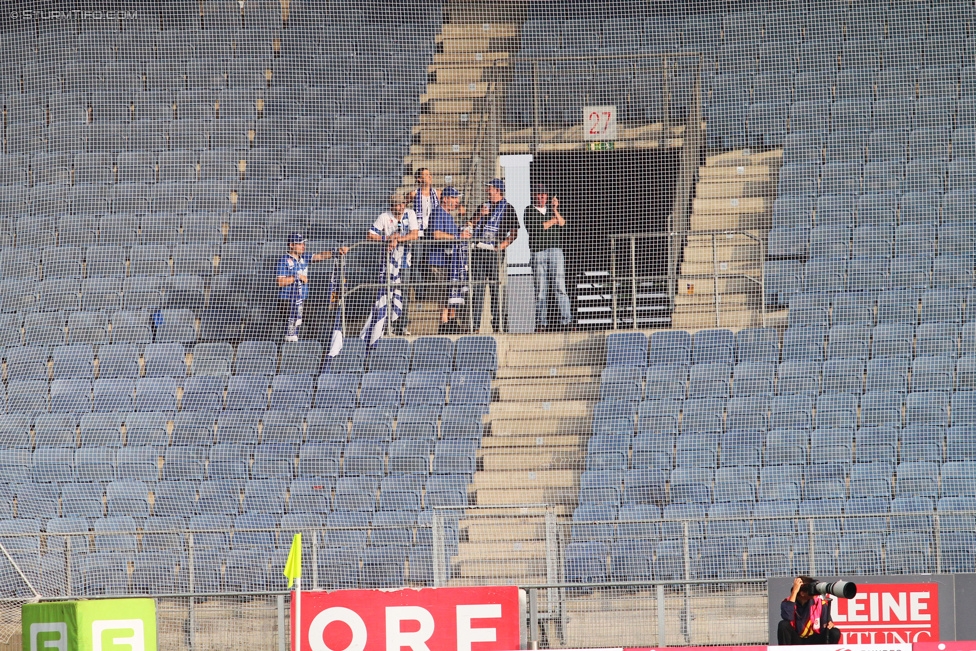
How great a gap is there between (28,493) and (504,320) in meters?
4.82

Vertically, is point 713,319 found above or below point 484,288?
below

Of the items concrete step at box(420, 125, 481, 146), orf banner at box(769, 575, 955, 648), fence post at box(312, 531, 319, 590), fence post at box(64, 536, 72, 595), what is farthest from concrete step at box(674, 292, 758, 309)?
fence post at box(64, 536, 72, 595)

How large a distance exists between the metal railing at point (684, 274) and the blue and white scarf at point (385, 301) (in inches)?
83.9

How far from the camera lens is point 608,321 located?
13.4 metres

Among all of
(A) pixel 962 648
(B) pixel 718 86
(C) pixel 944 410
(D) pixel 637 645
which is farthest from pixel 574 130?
(A) pixel 962 648

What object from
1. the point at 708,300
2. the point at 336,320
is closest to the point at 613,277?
the point at 708,300

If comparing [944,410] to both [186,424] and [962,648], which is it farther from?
[186,424]

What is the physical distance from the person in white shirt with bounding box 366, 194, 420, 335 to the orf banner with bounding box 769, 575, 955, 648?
602 cm

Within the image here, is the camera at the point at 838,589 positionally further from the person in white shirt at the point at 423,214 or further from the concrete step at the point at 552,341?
the person in white shirt at the point at 423,214

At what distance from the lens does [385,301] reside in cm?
1340

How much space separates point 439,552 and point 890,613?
3.03 m

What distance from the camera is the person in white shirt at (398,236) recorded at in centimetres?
1344

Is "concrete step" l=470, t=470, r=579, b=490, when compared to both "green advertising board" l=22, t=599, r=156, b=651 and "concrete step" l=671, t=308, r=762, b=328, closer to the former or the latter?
"concrete step" l=671, t=308, r=762, b=328

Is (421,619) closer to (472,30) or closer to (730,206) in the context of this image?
(730,206)
